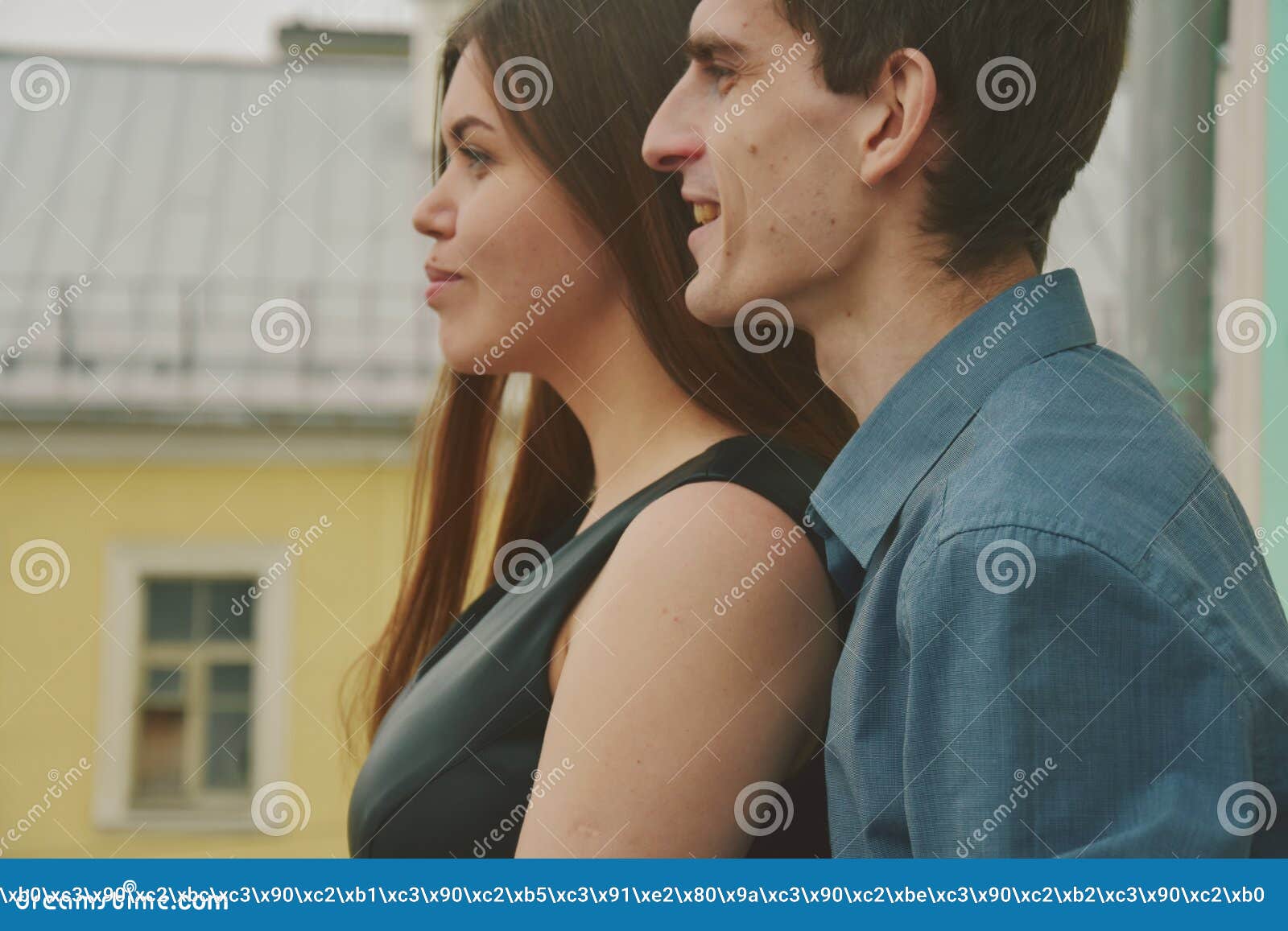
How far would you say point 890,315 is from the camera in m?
1.04

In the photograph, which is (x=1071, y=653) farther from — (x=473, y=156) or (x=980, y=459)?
(x=473, y=156)

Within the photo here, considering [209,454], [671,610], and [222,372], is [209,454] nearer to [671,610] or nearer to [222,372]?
[222,372]

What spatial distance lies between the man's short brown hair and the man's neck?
16 millimetres

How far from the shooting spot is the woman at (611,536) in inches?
41.4

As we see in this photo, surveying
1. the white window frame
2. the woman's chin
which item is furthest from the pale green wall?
the white window frame

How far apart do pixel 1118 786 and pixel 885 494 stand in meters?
0.26

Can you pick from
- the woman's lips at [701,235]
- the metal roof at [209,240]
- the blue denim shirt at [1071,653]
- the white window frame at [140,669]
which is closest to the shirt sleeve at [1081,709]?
the blue denim shirt at [1071,653]

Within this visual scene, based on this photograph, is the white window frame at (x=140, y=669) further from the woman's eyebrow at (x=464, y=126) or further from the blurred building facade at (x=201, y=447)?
the woman's eyebrow at (x=464, y=126)

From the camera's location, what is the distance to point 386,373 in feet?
28.3

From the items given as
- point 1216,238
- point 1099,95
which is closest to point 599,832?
point 1099,95

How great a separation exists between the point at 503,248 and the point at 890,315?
15.7 inches

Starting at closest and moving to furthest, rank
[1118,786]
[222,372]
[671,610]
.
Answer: [1118,786], [671,610], [222,372]

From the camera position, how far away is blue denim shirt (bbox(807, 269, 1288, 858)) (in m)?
0.76

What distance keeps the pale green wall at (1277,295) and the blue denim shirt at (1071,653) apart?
3.86 ft
